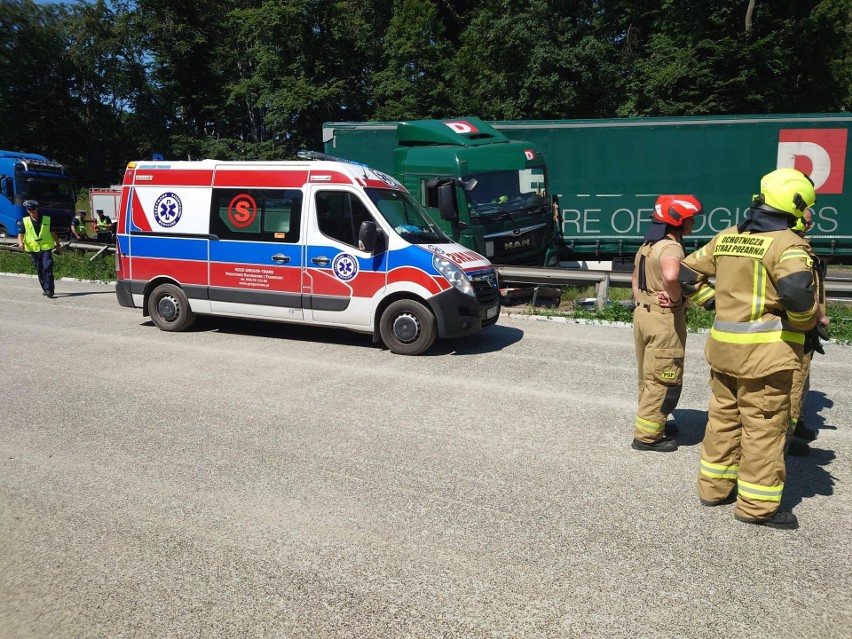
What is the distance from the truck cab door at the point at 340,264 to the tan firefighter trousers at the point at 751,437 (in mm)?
5264

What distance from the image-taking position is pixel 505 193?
13.0 m

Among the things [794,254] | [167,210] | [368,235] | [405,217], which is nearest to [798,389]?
Result: [794,254]

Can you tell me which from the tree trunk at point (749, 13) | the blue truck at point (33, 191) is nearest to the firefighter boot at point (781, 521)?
the tree trunk at point (749, 13)

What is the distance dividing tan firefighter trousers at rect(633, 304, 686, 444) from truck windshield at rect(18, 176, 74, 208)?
85.5ft

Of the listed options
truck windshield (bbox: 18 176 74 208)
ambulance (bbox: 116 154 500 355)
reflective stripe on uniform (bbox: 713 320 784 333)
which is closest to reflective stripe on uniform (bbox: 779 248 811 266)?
reflective stripe on uniform (bbox: 713 320 784 333)

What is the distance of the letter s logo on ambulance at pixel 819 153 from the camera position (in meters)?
16.0

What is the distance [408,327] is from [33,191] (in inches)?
898

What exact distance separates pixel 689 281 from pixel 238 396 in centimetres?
440

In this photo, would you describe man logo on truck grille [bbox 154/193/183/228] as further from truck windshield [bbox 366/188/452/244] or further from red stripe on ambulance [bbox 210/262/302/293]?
truck windshield [bbox 366/188/452/244]

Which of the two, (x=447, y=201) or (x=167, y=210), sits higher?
(x=447, y=201)

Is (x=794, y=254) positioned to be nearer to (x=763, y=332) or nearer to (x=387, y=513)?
(x=763, y=332)

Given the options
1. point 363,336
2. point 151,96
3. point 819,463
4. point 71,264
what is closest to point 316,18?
point 151,96

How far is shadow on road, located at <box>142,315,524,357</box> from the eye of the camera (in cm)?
937

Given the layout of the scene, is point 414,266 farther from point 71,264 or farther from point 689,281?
point 71,264
